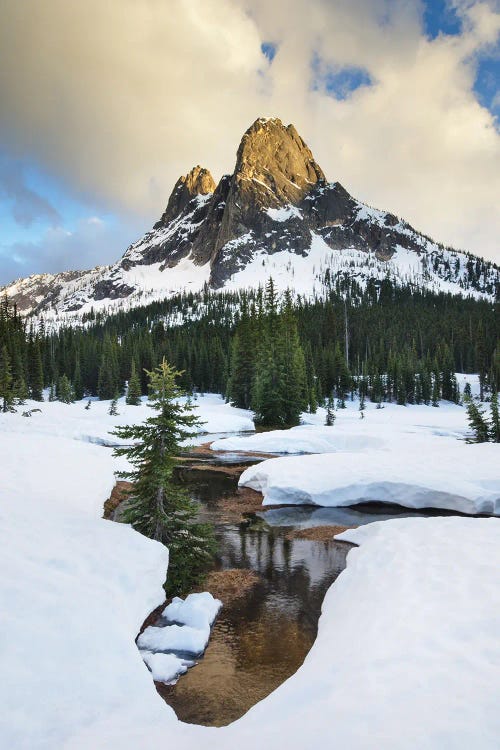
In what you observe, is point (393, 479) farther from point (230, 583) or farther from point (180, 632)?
point (180, 632)

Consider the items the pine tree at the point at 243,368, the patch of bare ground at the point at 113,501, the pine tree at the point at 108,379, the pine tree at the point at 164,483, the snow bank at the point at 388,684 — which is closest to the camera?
the snow bank at the point at 388,684

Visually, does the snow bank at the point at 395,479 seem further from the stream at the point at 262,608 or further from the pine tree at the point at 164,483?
the pine tree at the point at 164,483

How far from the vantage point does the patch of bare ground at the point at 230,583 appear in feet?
38.8

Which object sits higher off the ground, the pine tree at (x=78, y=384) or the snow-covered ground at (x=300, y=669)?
the pine tree at (x=78, y=384)

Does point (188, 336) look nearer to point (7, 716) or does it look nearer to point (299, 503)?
point (299, 503)

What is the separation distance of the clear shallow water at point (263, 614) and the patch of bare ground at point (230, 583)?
23 centimetres

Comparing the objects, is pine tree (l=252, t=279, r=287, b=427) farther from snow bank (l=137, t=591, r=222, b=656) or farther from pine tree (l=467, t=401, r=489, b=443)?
snow bank (l=137, t=591, r=222, b=656)

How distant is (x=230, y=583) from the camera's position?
1264 cm

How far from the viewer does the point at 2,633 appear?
6328mm

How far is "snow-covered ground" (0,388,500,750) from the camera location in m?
4.98

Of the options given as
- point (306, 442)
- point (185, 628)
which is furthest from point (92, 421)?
point (185, 628)

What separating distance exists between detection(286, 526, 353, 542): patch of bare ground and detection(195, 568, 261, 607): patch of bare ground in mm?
3820

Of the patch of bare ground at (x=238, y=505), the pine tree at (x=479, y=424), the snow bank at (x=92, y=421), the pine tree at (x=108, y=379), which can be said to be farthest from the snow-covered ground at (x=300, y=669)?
the pine tree at (x=108, y=379)

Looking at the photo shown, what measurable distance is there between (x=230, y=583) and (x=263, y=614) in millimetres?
1981
